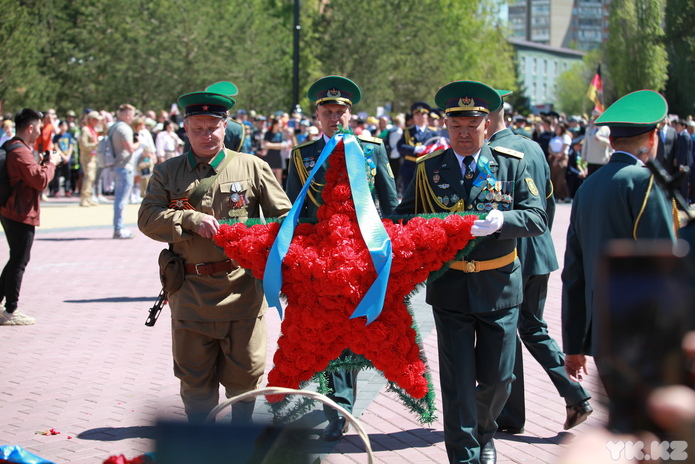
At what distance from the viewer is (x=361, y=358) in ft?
14.9

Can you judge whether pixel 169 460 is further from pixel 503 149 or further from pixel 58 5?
pixel 58 5

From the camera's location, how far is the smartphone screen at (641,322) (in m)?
1.93

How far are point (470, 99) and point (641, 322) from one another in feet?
8.93

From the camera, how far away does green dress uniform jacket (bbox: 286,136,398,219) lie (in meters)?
5.34

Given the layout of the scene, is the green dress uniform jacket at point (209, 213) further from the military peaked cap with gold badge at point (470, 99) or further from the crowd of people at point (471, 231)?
the military peaked cap with gold badge at point (470, 99)

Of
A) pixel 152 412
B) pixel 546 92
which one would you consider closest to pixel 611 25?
pixel 152 412

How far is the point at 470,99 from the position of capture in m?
4.52

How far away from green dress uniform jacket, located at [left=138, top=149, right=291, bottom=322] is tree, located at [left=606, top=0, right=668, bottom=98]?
129 feet

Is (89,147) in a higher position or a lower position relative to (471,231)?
higher

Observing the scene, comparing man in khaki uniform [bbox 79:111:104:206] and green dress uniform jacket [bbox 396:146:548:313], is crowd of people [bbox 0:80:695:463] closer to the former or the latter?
green dress uniform jacket [bbox 396:146:548:313]

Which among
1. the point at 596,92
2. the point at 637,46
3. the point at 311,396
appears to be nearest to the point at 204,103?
the point at 311,396

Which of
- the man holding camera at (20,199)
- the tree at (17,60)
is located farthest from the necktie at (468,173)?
the tree at (17,60)

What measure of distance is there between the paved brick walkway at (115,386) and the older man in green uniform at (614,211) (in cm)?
38

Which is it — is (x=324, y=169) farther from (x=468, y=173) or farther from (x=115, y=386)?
(x=115, y=386)
